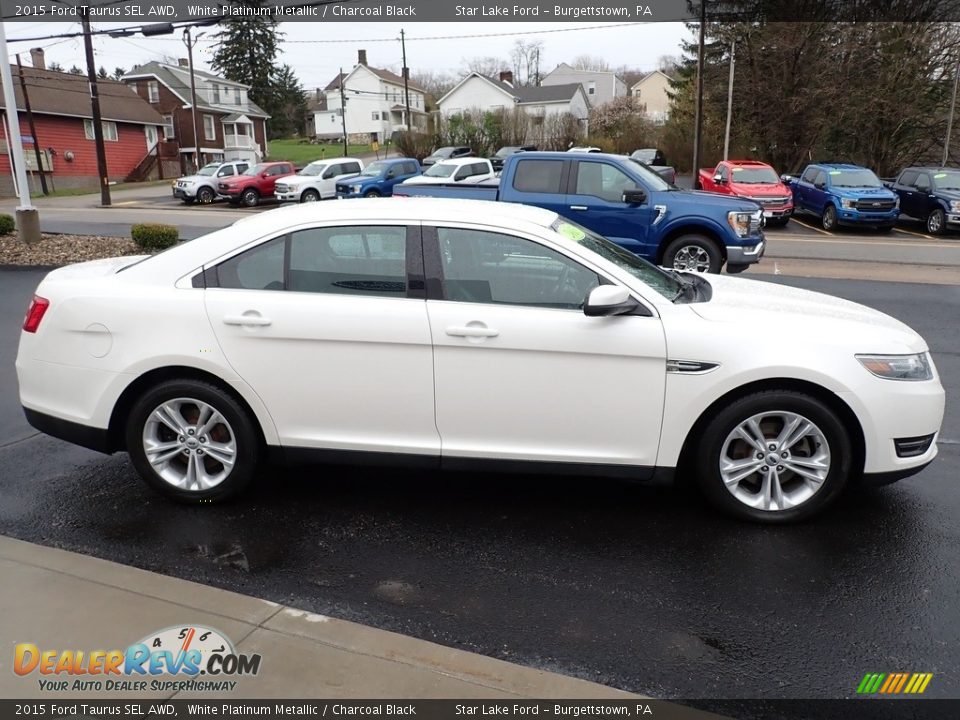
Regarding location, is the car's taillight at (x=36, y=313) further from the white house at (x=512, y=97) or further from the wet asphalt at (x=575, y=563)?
the white house at (x=512, y=97)

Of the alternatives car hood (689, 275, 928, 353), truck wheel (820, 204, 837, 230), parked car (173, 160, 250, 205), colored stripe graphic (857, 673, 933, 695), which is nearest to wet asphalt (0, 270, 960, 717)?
colored stripe graphic (857, 673, 933, 695)

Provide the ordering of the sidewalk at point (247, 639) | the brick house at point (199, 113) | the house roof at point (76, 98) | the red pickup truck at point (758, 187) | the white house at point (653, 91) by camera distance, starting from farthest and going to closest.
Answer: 1. the white house at point (653, 91)
2. the brick house at point (199, 113)
3. the house roof at point (76, 98)
4. the red pickup truck at point (758, 187)
5. the sidewalk at point (247, 639)

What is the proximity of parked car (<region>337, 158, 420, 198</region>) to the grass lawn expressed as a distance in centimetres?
3683

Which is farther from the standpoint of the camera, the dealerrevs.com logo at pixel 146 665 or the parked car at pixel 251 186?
the parked car at pixel 251 186

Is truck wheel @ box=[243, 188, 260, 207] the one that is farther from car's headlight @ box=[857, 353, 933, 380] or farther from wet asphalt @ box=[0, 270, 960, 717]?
car's headlight @ box=[857, 353, 933, 380]

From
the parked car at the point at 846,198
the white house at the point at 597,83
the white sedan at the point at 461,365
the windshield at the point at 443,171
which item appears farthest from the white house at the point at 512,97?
the white sedan at the point at 461,365

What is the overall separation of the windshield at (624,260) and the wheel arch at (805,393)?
24.0 inches

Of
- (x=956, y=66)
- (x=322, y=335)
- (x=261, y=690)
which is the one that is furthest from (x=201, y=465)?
(x=956, y=66)

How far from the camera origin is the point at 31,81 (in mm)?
47500

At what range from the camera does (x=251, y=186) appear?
30844 mm

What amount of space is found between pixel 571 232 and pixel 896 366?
5.99ft

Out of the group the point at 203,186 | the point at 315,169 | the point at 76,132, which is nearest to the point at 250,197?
the point at 203,186

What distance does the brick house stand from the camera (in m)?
57.6

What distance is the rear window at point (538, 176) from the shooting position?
11.2m
